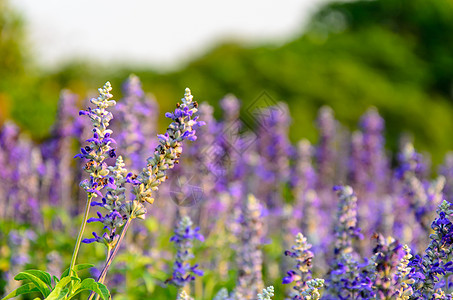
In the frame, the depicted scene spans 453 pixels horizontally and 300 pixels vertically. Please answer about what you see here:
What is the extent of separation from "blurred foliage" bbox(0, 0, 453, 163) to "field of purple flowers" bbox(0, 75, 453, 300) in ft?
32.3

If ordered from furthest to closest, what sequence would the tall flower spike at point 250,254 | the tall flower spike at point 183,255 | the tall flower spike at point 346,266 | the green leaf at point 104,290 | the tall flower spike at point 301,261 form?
the tall flower spike at point 250,254 < the tall flower spike at point 183,255 < the tall flower spike at point 301,261 < the tall flower spike at point 346,266 < the green leaf at point 104,290

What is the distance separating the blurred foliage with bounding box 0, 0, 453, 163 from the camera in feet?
73.8

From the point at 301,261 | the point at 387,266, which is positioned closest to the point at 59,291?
the point at 301,261

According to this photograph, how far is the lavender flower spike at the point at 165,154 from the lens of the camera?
3.07 meters

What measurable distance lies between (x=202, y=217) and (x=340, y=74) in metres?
19.8

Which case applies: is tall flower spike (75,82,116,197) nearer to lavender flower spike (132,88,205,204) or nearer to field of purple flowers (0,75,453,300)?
field of purple flowers (0,75,453,300)

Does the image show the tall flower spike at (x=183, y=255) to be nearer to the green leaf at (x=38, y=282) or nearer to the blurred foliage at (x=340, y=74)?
the green leaf at (x=38, y=282)

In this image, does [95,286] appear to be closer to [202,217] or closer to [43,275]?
[43,275]

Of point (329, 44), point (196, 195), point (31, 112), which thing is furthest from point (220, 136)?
point (329, 44)

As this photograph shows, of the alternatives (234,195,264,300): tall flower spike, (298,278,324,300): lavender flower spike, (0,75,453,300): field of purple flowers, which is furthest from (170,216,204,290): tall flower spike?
(298,278,324,300): lavender flower spike

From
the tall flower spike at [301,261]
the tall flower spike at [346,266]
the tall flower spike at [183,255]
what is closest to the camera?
the tall flower spike at [346,266]

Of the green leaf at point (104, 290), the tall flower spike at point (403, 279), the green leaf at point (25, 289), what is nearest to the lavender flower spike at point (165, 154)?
the green leaf at point (104, 290)

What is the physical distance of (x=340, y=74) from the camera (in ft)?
82.2

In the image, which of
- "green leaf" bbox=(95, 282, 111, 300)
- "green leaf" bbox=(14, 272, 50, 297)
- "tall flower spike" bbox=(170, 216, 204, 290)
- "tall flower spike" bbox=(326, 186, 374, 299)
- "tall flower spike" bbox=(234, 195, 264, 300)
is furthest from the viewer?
"tall flower spike" bbox=(234, 195, 264, 300)
